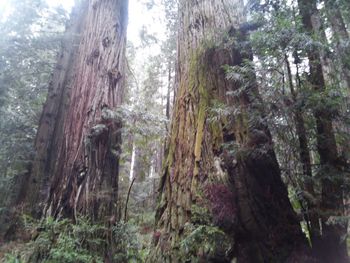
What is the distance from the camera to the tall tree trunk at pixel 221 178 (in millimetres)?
2906

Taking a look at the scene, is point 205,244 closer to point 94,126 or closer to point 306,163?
point 306,163

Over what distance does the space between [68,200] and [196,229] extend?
228 centimetres

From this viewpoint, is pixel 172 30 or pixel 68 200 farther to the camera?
pixel 172 30

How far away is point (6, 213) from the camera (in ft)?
26.8

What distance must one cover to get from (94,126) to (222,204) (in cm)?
250

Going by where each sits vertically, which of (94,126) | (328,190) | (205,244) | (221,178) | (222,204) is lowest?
(205,244)

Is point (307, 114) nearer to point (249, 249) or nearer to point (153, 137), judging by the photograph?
point (249, 249)

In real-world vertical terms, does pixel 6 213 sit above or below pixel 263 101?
below

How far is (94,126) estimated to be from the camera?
4703 mm

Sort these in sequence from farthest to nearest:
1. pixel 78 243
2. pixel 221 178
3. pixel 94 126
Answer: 1. pixel 94 126
2. pixel 78 243
3. pixel 221 178

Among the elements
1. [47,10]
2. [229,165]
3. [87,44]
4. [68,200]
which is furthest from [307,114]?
[47,10]

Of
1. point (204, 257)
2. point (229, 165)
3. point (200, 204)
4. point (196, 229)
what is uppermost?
point (229, 165)

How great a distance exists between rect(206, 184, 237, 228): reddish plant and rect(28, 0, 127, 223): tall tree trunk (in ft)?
6.49

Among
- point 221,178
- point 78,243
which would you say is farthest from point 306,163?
point 78,243
